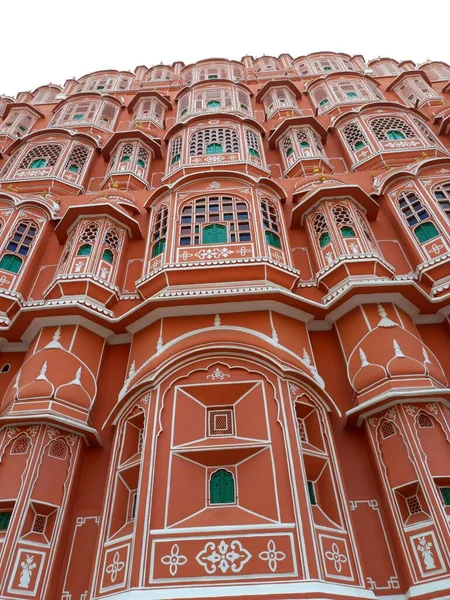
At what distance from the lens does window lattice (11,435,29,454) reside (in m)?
9.40

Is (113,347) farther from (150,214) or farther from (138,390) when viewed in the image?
(150,214)

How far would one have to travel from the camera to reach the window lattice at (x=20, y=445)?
30.8ft

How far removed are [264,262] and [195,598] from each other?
7.47 meters

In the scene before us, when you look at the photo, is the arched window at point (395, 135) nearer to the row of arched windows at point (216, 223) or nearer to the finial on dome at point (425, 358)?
the row of arched windows at point (216, 223)

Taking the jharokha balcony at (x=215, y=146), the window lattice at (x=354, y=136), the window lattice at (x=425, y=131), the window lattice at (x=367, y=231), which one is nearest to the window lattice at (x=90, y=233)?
the jharokha balcony at (x=215, y=146)

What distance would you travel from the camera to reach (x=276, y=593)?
7.01 m

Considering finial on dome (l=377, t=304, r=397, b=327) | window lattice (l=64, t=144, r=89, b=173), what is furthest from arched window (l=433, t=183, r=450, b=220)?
window lattice (l=64, t=144, r=89, b=173)

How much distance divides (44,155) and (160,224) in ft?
28.2

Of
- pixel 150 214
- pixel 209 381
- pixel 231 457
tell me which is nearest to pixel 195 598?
pixel 231 457

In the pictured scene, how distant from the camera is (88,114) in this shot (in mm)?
24516

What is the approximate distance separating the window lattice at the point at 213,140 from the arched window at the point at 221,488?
13.1 meters

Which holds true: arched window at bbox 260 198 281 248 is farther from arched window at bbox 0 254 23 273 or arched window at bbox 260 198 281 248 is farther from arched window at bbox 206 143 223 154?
arched window at bbox 0 254 23 273

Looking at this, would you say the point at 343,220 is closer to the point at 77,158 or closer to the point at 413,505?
the point at 413,505

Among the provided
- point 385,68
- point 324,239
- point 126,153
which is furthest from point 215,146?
point 385,68
